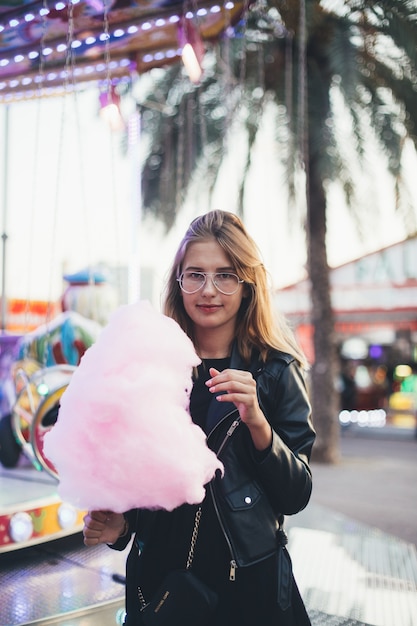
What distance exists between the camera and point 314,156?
7844 mm

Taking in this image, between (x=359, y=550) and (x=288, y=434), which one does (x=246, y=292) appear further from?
(x=359, y=550)

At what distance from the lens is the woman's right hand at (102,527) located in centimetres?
134

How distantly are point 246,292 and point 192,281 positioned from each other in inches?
6.5

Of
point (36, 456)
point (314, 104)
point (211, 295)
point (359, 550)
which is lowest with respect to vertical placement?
point (359, 550)

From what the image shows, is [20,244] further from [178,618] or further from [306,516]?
[178,618]

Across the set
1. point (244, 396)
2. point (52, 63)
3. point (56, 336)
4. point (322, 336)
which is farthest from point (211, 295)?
point (322, 336)

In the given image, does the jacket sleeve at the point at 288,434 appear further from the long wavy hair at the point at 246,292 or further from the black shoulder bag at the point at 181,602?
the black shoulder bag at the point at 181,602

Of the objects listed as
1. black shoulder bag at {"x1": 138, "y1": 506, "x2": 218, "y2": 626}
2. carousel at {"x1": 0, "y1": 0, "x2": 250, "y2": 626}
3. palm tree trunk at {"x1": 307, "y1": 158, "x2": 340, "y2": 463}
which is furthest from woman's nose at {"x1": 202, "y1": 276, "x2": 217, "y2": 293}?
palm tree trunk at {"x1": 307, "y1": 158, "x2": 340, "y2": 463}

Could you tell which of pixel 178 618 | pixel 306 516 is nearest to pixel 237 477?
pixel 178 618

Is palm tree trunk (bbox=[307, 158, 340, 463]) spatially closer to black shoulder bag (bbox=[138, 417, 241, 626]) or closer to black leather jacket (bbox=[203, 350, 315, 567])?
black leather jacket (bbox=[203, 350, 315, 567])

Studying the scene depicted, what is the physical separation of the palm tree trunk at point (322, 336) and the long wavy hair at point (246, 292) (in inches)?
274

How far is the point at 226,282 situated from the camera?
1.44m

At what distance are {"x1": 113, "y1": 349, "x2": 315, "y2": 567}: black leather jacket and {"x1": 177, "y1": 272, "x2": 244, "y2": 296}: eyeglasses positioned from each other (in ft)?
0.56

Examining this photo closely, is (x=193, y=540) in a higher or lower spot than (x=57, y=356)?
lower
